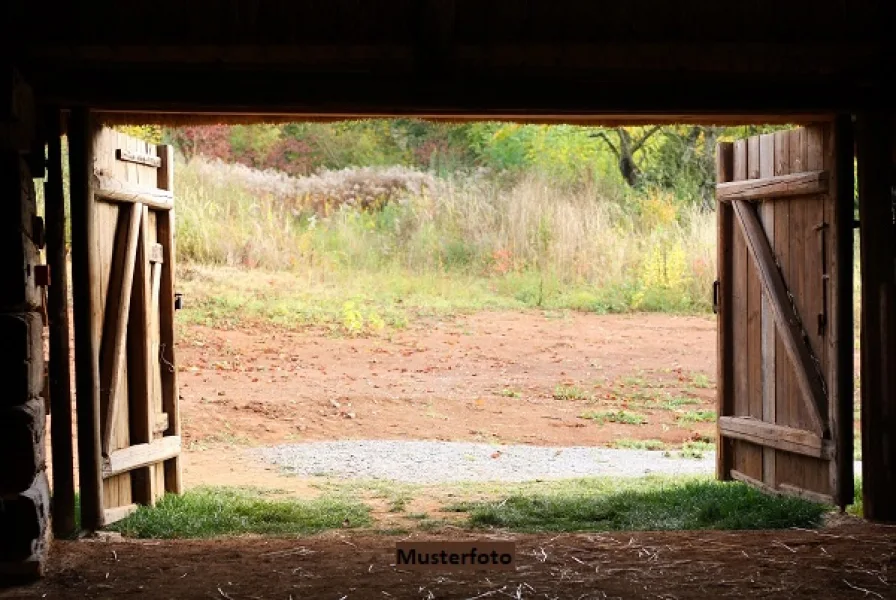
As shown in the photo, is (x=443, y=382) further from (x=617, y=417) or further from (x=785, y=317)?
(x=785, y=317)

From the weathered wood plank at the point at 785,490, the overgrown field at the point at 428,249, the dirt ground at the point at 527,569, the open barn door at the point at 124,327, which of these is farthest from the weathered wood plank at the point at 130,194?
the overgrown field at the point at 428,249

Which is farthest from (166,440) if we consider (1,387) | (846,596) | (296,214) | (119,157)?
(296,214)

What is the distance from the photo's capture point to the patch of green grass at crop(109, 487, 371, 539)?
8.19m

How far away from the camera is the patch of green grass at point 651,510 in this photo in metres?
8.29

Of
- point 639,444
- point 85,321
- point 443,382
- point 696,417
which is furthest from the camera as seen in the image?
point 443,382

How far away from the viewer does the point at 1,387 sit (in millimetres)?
6488

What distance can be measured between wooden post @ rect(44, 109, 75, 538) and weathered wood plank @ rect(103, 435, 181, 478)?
0.46 m

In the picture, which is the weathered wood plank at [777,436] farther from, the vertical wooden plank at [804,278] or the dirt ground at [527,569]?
the dirt ground at [527,569]

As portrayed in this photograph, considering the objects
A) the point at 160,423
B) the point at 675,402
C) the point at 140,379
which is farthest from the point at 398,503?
the point at 675,402

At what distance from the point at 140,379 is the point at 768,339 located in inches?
182

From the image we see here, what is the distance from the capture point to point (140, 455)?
8.66 metres

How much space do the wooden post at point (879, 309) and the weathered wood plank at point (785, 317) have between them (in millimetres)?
523

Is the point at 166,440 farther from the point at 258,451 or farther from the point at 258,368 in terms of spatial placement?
the point at 258,368

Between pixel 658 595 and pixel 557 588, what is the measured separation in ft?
1.69
